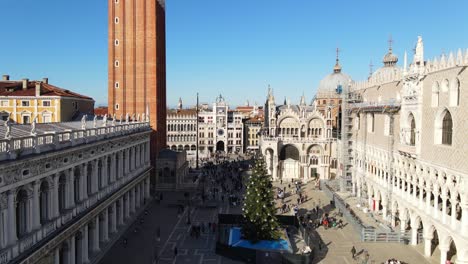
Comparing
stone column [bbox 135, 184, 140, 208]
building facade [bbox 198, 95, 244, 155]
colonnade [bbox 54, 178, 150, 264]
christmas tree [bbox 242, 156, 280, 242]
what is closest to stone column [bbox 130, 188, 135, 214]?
colonnade [bbox 54, 178, 150, 264]

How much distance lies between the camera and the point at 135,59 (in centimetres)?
5694

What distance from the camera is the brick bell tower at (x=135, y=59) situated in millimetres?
56312

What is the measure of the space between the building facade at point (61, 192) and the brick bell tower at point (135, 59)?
18.2m

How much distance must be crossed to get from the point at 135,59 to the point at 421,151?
37.1m

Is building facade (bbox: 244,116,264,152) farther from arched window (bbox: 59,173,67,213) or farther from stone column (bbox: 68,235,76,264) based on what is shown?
arched window (bbox: 59,173,67,213)

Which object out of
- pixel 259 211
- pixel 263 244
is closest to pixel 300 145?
pixel 259 211

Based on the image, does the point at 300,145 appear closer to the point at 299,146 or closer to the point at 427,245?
the point at 299,146

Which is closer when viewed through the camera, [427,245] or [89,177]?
[89,177]

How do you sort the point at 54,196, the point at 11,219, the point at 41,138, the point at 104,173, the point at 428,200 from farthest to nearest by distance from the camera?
the point at 104,173, the point at 428,200, the point at 54,196, the point at 41,138, the point at 11,219

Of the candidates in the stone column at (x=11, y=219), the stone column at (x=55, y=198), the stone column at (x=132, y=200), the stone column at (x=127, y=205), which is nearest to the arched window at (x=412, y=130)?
the stone column at (x=127, y=205)

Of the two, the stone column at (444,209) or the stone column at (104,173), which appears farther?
the stone column at (104,173)

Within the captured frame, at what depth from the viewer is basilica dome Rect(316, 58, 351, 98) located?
90125 mm

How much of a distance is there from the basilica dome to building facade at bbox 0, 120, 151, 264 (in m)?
58.2

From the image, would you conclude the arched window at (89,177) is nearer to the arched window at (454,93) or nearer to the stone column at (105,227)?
the stone column at (105,227)
